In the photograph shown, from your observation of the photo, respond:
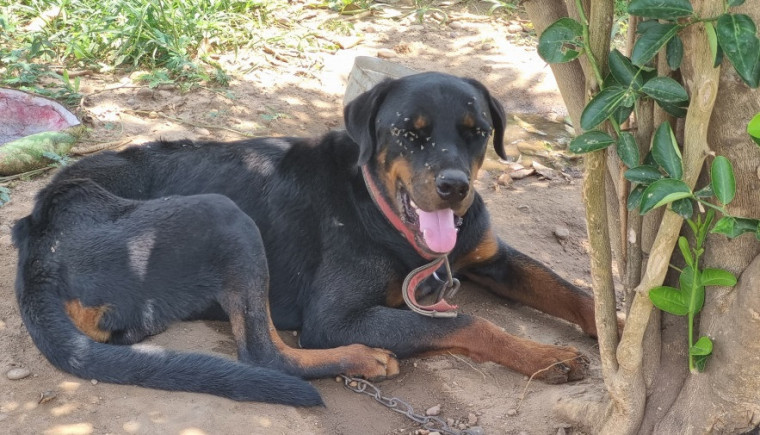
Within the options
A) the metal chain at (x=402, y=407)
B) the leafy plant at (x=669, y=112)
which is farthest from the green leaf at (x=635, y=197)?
the metal chain at (x=402, y=407)

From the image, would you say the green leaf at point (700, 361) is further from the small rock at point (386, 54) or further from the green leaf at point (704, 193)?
the small rock at point (386, 54)

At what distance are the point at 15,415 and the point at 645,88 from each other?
2.62 m

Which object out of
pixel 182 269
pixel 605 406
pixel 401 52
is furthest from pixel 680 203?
pixel 401 52

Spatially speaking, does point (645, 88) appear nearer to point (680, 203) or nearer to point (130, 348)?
point (680, 203)

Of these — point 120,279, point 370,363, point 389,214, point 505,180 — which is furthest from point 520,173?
point 120,279

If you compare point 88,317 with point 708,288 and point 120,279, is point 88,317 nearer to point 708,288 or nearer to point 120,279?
point 120,279

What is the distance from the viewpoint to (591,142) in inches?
92.9

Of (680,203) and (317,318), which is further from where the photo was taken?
(317,318)

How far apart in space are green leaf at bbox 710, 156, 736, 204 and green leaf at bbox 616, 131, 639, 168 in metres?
0.24

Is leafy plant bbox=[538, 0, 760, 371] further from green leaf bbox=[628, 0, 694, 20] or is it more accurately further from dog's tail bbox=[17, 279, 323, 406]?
dog's tail bbox=[17, 279, 323, 406]

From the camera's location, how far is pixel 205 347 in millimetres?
3807

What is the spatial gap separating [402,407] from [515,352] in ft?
1.92

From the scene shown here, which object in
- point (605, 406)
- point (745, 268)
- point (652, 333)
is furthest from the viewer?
point (605, 406)

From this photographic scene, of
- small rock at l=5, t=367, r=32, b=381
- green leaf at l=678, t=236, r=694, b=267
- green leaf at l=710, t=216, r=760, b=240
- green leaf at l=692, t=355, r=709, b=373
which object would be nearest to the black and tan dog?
small rock at l=5, t=367, r=32, b=381
